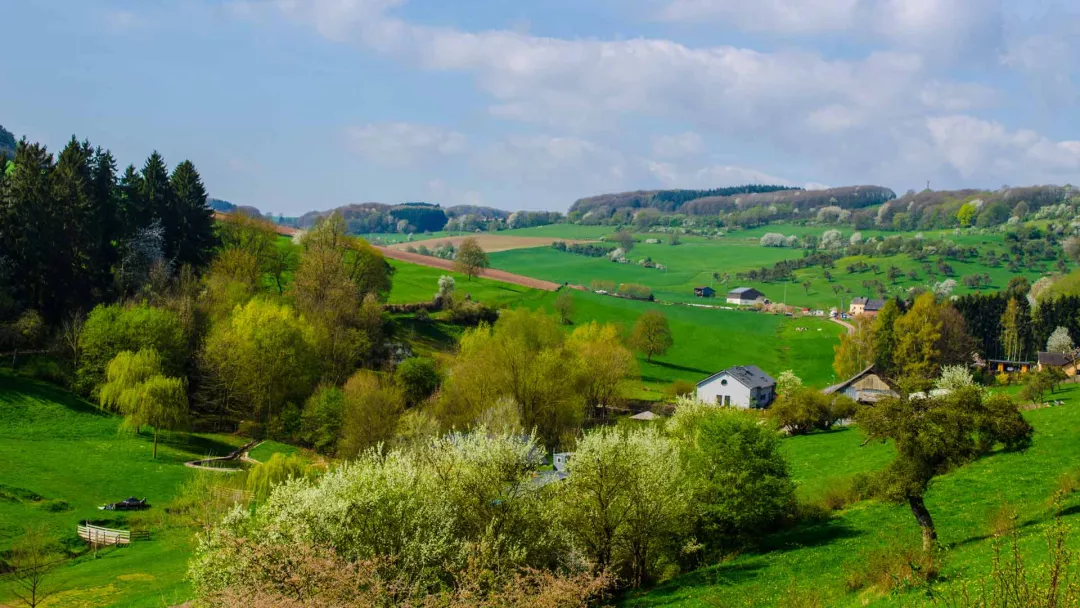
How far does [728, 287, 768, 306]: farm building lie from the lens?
16888 cm

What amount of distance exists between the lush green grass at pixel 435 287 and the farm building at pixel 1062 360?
231 ft

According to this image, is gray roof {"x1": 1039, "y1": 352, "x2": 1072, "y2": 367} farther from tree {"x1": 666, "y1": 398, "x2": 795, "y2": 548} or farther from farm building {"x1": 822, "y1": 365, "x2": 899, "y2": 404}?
tree {"x1": 666, "y1": 398, "x2": 795, "y2": 548}

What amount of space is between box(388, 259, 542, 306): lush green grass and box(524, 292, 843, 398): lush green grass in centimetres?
443

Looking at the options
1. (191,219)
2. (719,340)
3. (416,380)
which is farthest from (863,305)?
(191,219)

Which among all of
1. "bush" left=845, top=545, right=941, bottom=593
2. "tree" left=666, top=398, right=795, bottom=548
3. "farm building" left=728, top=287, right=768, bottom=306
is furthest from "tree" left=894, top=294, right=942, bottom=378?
"bush" left=845, top=545, right=941, bottom=593

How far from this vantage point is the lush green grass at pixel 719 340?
109m

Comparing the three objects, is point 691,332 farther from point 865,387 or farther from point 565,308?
point 865,387

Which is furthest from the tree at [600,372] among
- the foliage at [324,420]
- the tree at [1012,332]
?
the tree at [1012,332]

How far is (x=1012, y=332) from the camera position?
114500mm

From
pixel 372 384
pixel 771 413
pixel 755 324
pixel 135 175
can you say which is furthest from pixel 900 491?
pixel 755 324

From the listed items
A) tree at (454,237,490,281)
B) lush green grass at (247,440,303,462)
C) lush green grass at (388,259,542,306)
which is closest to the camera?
lush green grass at (247,440,303,462)

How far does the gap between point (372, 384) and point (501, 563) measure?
132 feet

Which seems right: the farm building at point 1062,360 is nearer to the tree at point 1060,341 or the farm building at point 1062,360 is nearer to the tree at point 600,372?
the tree at point 1060,341

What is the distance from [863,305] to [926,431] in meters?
139
